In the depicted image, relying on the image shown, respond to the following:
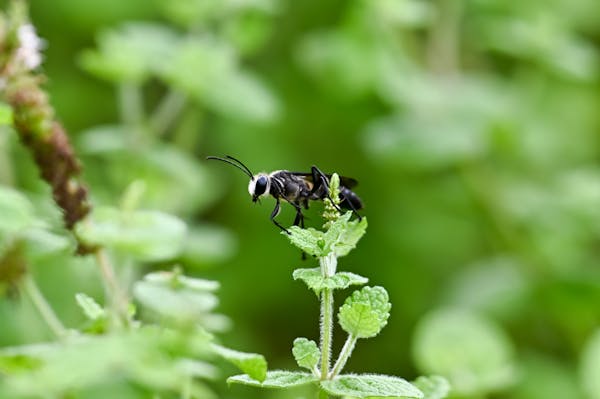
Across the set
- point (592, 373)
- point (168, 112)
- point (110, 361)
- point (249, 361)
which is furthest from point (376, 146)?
point (110, 361)

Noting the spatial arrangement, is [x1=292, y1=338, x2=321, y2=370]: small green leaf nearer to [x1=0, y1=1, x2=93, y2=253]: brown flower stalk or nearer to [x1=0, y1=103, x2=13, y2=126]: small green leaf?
[x1=0, y1=1, x2=93, y2=253]: brown flower stalk

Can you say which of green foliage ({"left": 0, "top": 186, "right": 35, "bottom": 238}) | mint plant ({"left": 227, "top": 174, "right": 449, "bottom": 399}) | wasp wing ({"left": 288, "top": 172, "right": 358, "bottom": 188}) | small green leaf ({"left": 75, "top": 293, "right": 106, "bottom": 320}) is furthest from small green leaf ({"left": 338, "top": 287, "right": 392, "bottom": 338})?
wasp wing ({"left": 288, "top": 172, "right": 358, "bottom": 188})

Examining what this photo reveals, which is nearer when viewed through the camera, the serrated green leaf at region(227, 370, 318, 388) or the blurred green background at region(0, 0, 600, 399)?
the serrated green leaf at region(227, 370, 318, 388)

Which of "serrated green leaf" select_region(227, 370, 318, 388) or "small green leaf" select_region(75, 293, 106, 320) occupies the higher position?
"small green leaf" select_region(75, 293, 106, 320)

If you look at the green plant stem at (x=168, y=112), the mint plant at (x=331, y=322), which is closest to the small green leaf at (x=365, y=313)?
the mint plant at (x=331, y=322)

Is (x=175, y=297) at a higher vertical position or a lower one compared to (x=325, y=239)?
lower

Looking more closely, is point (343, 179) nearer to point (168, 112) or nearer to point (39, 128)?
point (39, 128)

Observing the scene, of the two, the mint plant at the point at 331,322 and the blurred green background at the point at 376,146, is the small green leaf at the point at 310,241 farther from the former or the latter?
the blurred green background at the point at 376,146

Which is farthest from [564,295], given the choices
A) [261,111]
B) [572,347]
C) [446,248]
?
[261,111]
